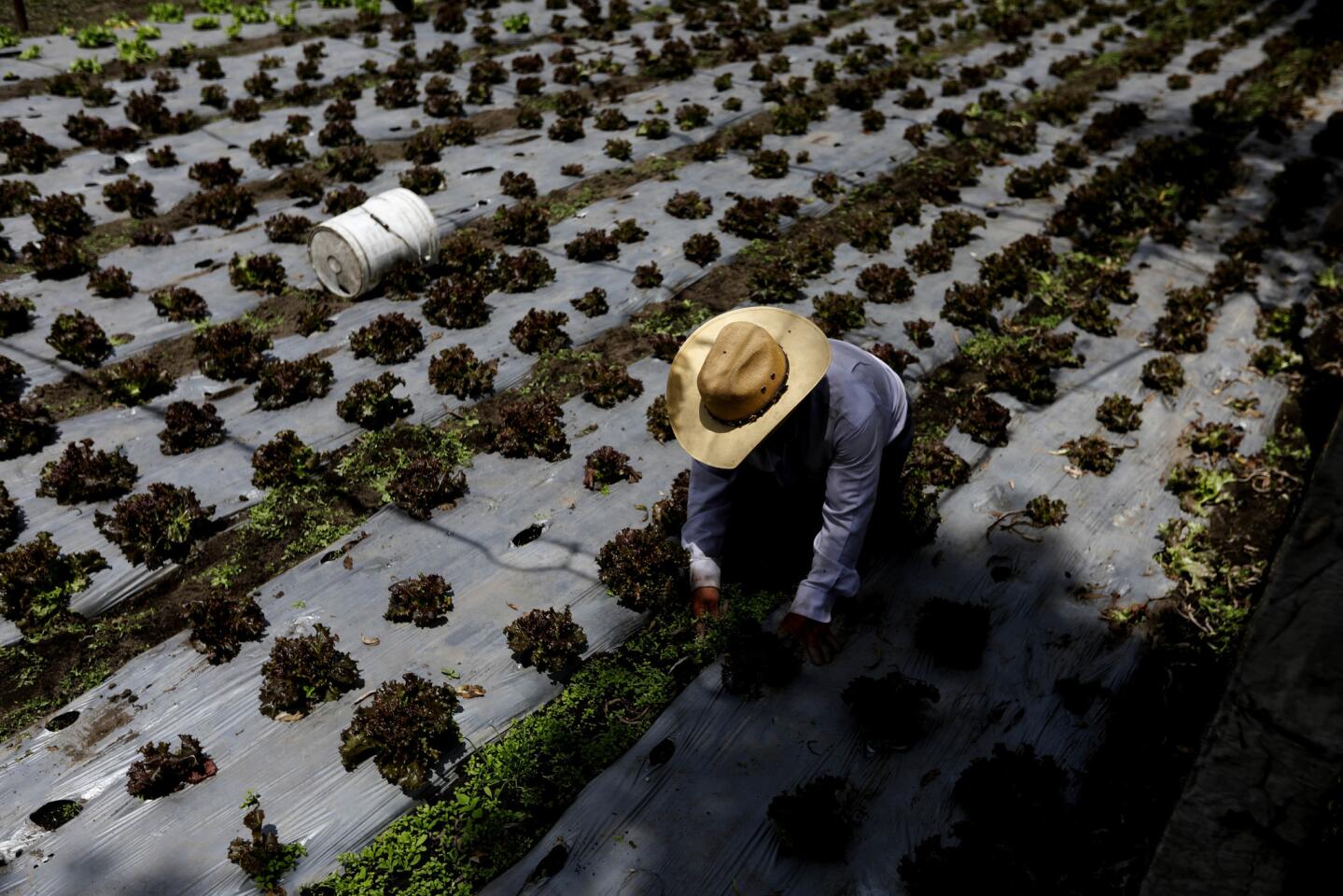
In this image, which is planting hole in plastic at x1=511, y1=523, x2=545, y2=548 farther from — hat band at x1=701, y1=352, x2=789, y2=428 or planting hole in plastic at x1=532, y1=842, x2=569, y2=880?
planting hole in plastic at x1=532, y1=842, x2=569, y2=880

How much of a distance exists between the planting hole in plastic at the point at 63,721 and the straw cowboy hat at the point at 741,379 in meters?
3.50

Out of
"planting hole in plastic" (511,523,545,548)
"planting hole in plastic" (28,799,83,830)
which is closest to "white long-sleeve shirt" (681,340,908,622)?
"planting hole in plastic" (511,523,545,548)

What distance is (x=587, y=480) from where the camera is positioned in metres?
5.80

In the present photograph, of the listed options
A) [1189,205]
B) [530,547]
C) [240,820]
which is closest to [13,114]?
[530,547]

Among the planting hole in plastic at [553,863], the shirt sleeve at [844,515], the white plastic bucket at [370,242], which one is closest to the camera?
the planting hole in plastic at [553,863]

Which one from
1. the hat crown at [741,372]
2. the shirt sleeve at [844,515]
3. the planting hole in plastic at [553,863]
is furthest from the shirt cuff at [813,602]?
the planting hole in plastic at [553,863]

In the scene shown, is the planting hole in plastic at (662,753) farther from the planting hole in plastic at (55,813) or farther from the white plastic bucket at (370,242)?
the white plastic bucket at (370,242)

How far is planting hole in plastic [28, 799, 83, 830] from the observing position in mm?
3889

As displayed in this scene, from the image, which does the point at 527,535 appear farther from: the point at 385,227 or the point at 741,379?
the point at 385,227

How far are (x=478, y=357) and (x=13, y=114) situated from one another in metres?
7.65

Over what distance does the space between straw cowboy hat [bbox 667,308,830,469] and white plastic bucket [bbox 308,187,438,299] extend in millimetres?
4379

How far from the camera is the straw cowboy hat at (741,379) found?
3.85m

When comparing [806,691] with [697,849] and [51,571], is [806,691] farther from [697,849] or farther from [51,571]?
[51,571]

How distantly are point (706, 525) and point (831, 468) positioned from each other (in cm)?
88
